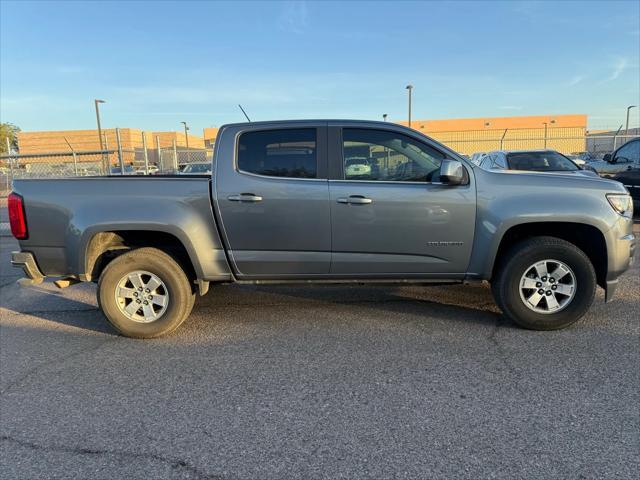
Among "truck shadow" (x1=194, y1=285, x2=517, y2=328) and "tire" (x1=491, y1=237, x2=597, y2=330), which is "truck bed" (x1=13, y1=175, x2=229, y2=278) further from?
"tire" (x1=491, y1=237, x2=597, y2=330)

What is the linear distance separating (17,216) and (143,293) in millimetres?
1298

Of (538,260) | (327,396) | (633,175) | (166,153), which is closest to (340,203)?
(327,396)

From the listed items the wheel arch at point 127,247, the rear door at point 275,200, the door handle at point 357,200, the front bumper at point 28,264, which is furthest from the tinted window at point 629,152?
the front bumper at point 28,264

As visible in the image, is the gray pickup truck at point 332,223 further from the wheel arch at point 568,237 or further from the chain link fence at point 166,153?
the chain link fence at point 166,153

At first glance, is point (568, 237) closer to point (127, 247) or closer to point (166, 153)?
point (127, 247)

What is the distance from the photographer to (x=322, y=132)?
167 inches

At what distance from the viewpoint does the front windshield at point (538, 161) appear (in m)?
9.62

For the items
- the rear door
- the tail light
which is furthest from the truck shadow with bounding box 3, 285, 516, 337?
the tail light

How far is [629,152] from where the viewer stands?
9.70 m

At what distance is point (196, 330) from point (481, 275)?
2775 millimetres

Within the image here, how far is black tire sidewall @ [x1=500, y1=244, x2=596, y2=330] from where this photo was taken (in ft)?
13.4

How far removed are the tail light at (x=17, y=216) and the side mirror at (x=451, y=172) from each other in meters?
3.74

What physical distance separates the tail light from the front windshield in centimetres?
890

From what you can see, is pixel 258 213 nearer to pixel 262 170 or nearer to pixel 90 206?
pixel 262 170
